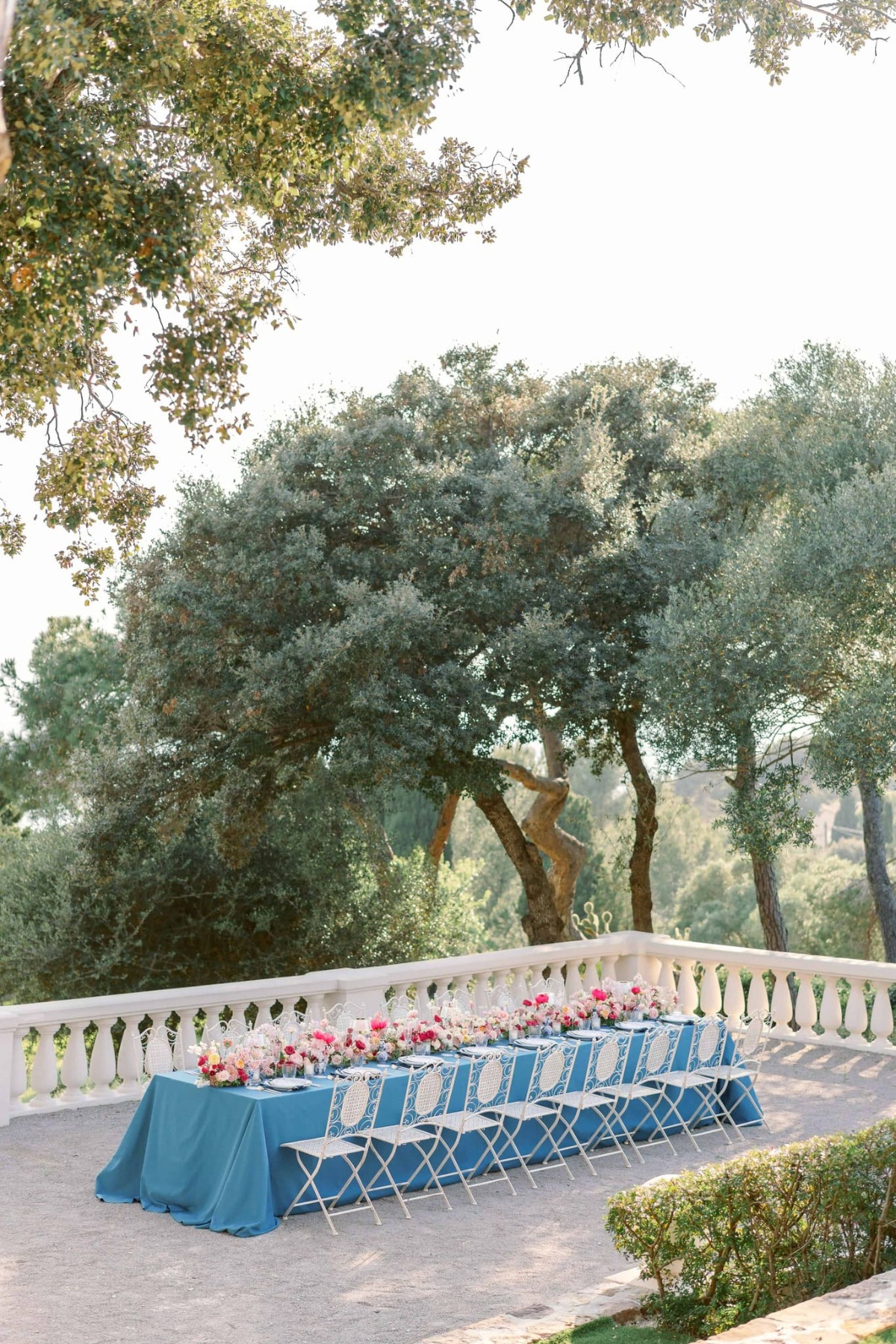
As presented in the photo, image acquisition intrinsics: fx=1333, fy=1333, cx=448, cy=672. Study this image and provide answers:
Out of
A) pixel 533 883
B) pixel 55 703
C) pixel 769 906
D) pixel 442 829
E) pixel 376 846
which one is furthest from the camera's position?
pixel 55 703

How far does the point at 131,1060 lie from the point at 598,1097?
3515 millimetres

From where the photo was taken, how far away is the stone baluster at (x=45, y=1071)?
30.6 ft

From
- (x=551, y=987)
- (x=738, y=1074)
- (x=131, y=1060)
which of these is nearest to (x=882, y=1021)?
(x=738, y=1074)

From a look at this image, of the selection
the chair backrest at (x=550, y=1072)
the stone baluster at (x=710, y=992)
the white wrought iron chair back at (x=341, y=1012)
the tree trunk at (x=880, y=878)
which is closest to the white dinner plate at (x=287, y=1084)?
the white wrought iron chair back at (x=341, y=1012)

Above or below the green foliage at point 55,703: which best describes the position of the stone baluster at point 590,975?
below

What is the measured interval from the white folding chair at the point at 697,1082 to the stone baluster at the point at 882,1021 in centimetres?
253

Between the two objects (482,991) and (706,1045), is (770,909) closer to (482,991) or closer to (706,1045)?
(482,991)

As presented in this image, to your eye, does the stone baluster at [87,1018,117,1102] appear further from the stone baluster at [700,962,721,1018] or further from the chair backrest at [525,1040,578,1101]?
the stone baluster at [700,962,721,1018]

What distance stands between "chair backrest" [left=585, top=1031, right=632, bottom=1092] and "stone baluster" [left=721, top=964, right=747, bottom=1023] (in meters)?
3.25

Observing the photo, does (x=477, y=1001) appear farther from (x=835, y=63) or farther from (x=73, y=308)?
(x=835, y=63)

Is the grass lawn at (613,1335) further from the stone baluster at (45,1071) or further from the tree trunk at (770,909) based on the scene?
the tree trunk at (770,909)

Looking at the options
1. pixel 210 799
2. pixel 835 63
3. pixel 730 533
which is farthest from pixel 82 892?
pixel 835 63

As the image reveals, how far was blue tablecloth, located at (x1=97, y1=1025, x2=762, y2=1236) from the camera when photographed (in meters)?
7.21

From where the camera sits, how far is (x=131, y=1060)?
985cm
